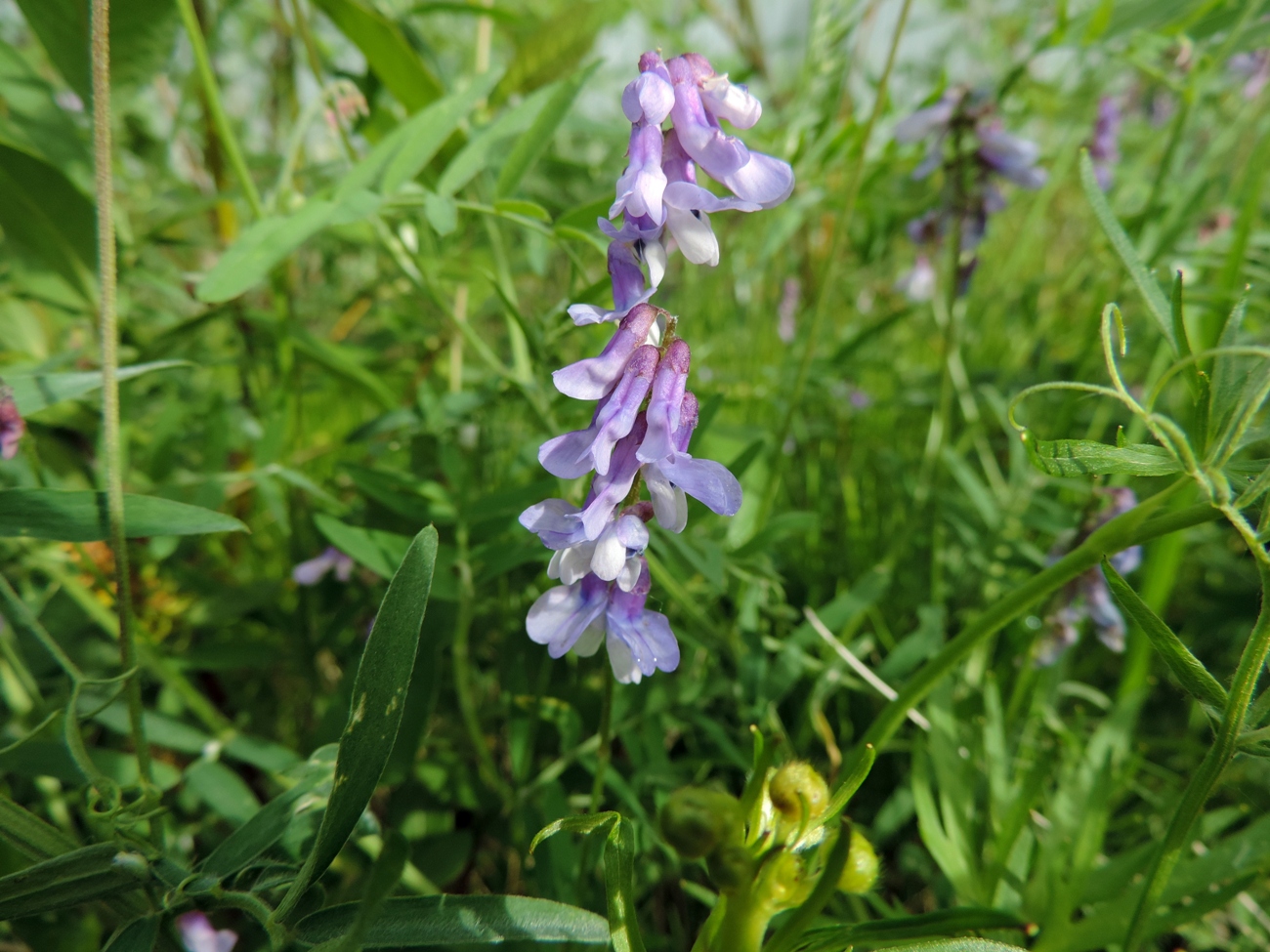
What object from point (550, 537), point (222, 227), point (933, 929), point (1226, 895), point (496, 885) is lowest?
point (496, 885)

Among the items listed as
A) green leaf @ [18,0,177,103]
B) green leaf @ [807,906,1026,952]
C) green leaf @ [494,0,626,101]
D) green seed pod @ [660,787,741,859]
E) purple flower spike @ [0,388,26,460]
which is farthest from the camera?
green leaf @ [494,0,626,101]

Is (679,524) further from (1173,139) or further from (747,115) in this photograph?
(1173,139)

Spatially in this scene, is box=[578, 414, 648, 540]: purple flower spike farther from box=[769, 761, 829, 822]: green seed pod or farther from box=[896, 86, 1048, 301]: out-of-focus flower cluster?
box=[896, 86, 1048, 301]: out-of-focus flower cluster

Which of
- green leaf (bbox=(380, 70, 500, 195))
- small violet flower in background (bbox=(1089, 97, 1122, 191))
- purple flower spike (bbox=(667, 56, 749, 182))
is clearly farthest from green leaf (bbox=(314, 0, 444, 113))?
small violet flower in background (bbox=(1089, 97, 1122, 191))

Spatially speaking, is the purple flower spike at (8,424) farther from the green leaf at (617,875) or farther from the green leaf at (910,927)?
the green leaf at (910,927)

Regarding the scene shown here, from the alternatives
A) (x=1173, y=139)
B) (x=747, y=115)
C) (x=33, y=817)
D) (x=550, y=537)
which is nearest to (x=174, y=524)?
(x=33, y=817)
